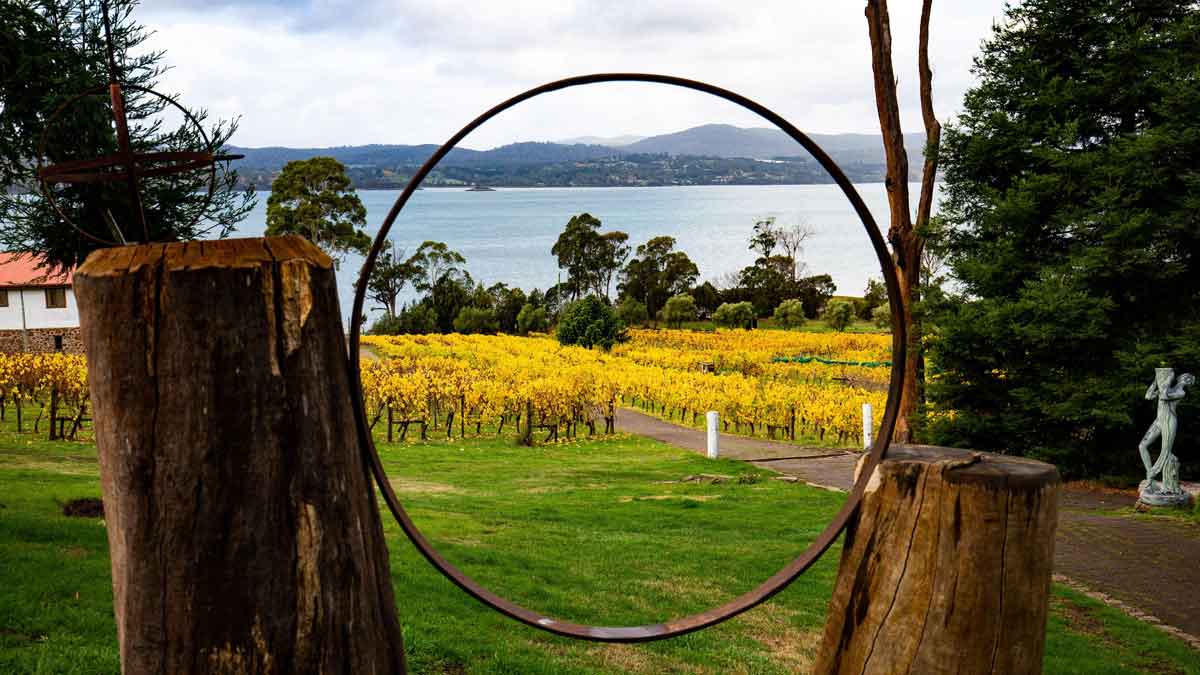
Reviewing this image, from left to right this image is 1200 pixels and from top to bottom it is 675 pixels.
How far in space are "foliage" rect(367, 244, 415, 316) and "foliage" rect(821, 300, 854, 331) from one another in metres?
18.7

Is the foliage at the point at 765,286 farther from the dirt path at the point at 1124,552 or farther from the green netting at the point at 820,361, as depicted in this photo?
the dirt path at the point at 1124,552

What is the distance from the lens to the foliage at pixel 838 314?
3375 centimetres

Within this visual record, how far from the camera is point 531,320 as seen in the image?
112 ft

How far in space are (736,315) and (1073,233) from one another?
2386cm

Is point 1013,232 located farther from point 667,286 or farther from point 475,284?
point 475,284

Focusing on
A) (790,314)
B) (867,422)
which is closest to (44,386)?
(867,422)

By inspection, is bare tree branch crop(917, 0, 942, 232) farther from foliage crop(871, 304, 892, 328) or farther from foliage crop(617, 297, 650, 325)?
foliage crop(617, 297, 650, 325)

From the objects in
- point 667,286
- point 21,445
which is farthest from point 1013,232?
point 667,286

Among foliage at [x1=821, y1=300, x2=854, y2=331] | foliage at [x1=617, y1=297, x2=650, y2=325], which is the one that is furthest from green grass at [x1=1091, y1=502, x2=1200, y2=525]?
foliage at [x1=617, y1=297, x2=650, y2=325]

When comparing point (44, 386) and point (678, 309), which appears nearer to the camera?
point (44, 386)

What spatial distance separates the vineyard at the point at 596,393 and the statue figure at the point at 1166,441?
231 inches

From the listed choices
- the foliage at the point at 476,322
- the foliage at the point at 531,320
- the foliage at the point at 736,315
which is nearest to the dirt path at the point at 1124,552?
the foliage at the point at 531,320

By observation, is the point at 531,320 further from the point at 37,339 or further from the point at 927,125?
the point at 927,125

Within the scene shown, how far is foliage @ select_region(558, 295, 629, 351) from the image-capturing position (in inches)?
1029
